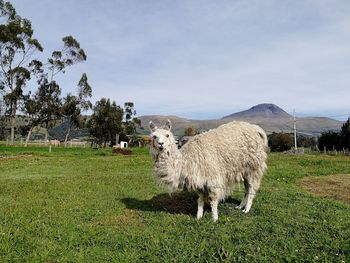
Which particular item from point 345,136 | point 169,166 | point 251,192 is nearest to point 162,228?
point 169,166

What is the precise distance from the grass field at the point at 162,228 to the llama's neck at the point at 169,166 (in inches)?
34.1

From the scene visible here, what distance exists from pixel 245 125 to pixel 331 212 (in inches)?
118

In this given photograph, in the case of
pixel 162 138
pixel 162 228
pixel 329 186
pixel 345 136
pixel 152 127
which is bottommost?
pixel 329 186

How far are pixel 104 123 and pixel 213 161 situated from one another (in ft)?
239

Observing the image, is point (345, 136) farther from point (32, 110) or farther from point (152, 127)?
point (152, 127)

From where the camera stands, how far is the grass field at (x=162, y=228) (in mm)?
5867

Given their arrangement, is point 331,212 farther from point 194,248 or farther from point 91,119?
point 91,119

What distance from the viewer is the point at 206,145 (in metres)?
8.75

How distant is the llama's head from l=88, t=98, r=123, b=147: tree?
7186cm

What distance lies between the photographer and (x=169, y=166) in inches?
324

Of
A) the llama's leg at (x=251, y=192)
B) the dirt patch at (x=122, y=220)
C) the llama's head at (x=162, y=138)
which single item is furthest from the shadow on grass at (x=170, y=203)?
the llama's head at (x=162, y=138)

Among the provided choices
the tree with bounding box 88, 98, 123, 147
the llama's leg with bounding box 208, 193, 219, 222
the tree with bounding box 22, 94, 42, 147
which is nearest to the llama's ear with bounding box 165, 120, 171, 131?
the llama's leg with bounding box 208, 193, 219, 222

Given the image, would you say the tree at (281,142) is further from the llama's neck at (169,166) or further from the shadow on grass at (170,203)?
the llama's neck at (169,166)

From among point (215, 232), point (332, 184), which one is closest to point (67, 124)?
point (332, 184)
